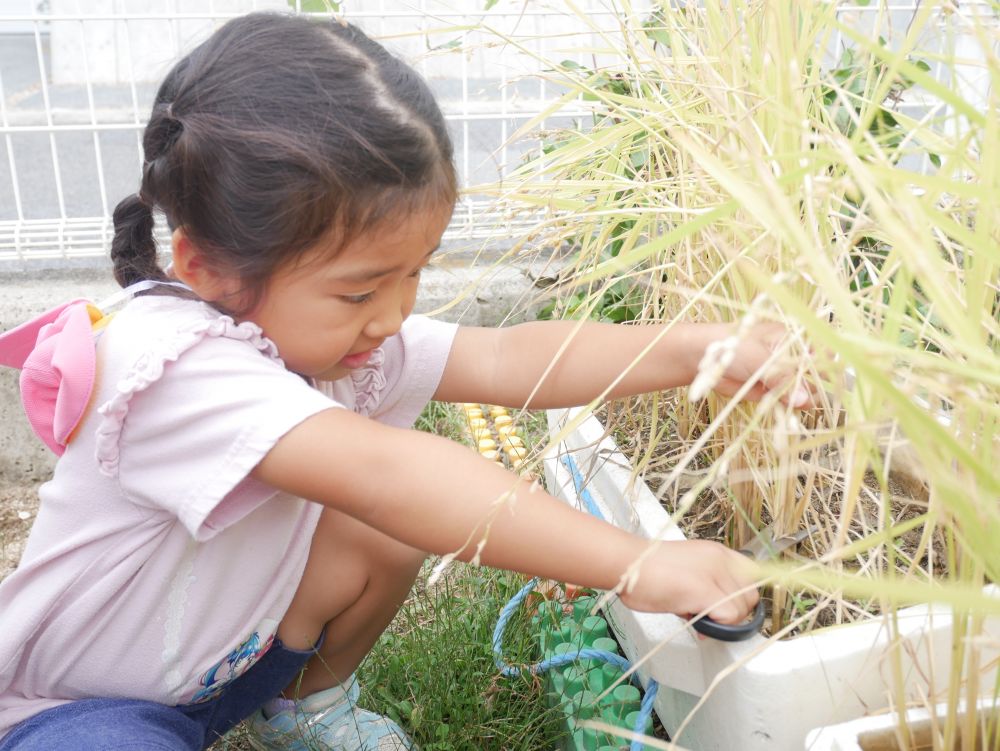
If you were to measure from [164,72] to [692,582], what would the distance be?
0.87 metres

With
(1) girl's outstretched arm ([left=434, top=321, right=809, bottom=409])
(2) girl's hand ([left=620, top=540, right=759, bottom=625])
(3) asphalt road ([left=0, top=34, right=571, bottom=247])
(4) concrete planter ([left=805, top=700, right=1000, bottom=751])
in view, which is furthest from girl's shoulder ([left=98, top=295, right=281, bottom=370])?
(3) asphalt road ([left=0, top=34, right=571, bottom=247])

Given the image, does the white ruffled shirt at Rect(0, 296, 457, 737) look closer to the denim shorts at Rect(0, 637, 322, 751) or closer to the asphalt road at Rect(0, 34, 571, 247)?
the denim shorts at Rect(0, 637, 322, 751)

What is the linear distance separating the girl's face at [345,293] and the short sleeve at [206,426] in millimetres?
38

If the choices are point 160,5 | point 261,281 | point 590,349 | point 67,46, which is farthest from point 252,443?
point 67,46

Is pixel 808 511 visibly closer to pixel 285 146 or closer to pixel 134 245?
pixel 285 146

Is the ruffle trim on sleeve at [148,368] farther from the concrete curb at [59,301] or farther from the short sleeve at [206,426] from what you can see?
the concrete curb at [59,301]

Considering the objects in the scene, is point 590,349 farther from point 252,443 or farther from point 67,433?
point 67,433

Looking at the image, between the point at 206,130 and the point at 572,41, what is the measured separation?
147 cm

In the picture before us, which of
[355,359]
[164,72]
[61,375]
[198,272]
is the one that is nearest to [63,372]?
[61,375]

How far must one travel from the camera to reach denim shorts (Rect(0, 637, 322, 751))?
0.93 m

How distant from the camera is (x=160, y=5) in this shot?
3408mm

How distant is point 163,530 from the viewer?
983 millimetres

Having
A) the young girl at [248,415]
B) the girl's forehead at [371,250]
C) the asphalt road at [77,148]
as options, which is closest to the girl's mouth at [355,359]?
the young girl at [248,415]

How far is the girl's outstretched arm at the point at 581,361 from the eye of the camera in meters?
0.99
